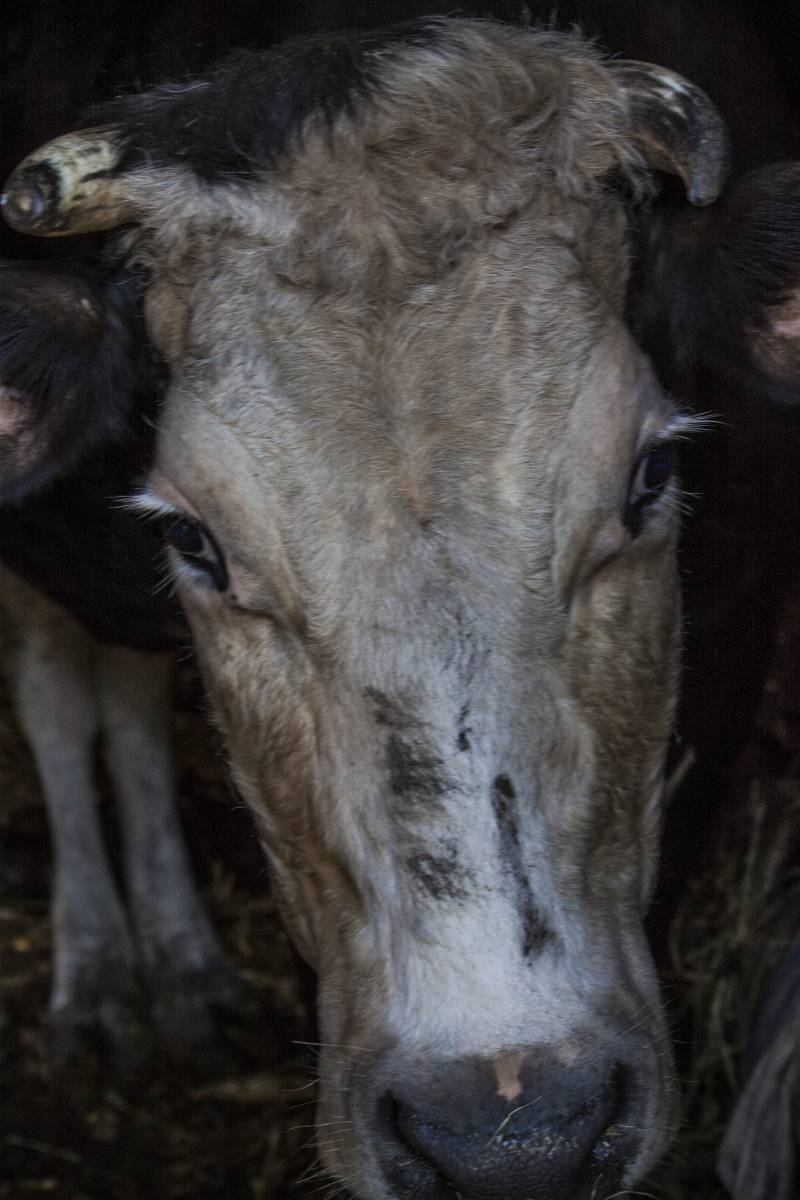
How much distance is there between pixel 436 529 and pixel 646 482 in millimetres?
501

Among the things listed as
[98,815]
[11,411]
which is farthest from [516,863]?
[98,815]

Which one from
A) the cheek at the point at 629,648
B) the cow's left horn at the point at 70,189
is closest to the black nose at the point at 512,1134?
the cheek at the point at 629,648

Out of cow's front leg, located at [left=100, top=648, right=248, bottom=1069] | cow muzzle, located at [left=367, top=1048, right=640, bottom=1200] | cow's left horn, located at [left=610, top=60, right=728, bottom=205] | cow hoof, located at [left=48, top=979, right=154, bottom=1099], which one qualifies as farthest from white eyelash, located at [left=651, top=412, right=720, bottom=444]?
cow hoof, located at [left=48, top=979, right=154, bottom=1099]

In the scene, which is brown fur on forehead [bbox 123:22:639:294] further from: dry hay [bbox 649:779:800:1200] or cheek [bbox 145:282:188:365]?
dry hay [bbox 649:779:800:1200]

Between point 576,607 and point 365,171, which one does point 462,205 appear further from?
point 576,607

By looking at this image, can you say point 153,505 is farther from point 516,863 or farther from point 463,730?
point 516,863

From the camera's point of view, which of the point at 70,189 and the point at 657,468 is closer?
the point at 70,189

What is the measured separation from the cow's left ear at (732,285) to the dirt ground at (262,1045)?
1.56 metres

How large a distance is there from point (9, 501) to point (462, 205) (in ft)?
3.30

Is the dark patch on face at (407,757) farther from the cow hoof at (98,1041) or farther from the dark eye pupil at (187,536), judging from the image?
the cow hoof at (98,1041)

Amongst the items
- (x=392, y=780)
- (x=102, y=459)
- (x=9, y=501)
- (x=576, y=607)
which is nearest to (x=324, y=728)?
(x=392, y=780)

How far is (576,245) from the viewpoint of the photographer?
8.89ft

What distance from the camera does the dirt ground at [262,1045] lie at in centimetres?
413

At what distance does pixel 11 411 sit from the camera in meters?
2.89
